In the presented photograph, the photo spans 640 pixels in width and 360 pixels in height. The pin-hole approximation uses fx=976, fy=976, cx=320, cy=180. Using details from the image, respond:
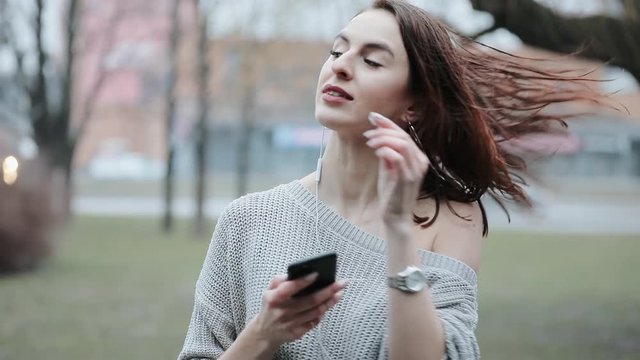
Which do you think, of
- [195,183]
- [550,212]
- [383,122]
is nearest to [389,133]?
[383,122]

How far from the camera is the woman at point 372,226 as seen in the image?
6.20 ft

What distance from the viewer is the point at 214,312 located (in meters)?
2.20

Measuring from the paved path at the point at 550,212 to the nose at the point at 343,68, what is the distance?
20159 mm

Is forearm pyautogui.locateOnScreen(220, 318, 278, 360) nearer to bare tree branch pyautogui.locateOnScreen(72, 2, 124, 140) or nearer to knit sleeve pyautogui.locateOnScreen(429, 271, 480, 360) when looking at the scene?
knit sleeve pyautogui.locateOnScreen(429, 271, 480, 360)

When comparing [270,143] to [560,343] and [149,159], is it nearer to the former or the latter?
[149,159]

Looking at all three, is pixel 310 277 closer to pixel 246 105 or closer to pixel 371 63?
pixel 371 63

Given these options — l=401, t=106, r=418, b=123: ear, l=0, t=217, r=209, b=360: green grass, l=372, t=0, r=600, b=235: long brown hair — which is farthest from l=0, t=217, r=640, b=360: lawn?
l=401, t=106, r=418, b=123: ear

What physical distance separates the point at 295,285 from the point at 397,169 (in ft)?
0.93

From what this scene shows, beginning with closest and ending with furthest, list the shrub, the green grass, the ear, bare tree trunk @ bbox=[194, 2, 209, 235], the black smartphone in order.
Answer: the black smartphone < the ear < the green grass < the shrub < bare tree trunk @ bbox=[194, 2, 209, 235]

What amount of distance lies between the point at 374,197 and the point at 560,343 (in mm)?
8034

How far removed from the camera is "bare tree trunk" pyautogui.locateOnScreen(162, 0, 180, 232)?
21906mm

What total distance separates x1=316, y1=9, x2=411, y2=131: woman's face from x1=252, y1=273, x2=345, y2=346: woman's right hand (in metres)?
0.40

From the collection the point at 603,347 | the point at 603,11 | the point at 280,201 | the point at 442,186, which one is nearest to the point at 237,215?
the point at 280,201

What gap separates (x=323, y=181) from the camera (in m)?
2.29
